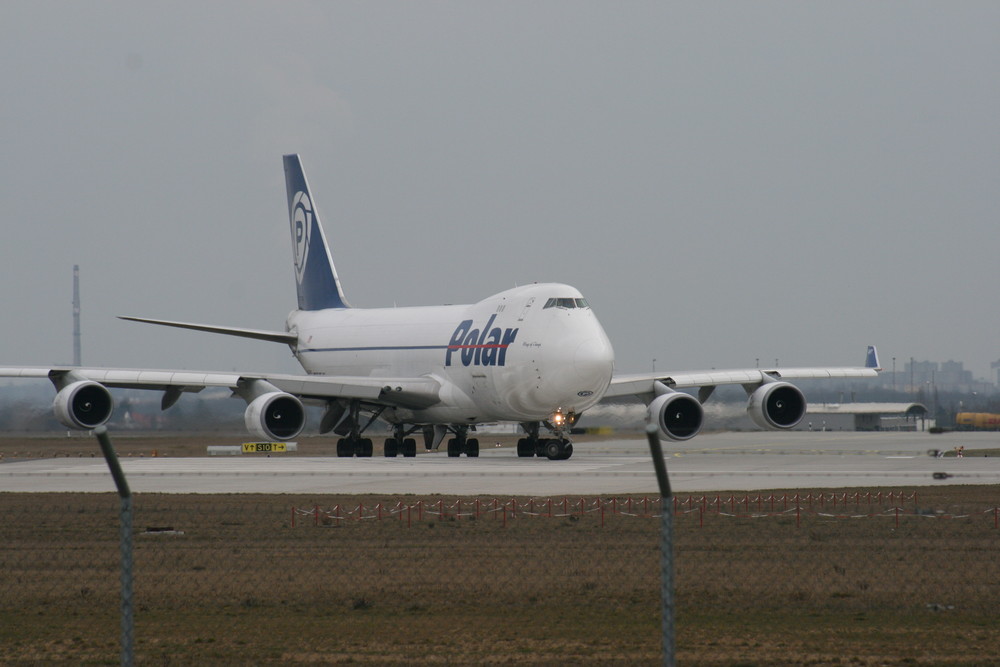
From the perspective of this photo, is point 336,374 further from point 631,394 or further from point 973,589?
point 973,589

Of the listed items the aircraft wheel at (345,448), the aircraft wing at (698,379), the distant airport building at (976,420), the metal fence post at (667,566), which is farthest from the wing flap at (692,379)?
the distant airport building at (976,420)

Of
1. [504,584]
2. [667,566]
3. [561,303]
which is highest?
[561,303]

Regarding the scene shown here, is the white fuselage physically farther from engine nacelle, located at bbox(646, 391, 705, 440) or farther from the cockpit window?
engine nacelle, located at bbox(646, 391, 705, 440)

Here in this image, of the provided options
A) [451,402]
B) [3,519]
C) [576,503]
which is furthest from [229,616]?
[451,402]

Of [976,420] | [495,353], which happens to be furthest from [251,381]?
[976,420]

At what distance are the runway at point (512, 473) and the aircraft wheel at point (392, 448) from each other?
2144mm

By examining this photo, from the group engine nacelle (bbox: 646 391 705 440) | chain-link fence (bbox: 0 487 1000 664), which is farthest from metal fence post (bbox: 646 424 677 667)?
engine nacelle (bbox: 646 391 705 440)

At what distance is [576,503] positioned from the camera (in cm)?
2325

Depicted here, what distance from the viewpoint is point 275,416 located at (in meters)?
38.6

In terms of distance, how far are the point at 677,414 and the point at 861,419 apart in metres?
56.7

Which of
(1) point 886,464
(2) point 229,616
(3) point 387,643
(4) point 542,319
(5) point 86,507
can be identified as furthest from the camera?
(4) point 542,319

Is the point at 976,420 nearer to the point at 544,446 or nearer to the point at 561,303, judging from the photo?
the point at 544,446

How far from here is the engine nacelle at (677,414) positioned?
3903cm

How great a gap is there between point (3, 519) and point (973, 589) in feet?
47.7
